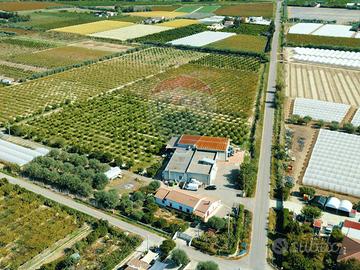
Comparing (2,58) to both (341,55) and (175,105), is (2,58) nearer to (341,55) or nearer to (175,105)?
(175,105)

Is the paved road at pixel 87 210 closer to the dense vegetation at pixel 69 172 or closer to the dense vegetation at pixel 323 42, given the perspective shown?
the dense vegetation at pixel 69 172

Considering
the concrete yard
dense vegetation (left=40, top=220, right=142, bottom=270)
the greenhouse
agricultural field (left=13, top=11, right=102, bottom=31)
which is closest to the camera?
dense vegetation (left=40, top=220, right=142, bottom=270)

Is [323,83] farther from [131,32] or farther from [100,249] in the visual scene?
[131,32]

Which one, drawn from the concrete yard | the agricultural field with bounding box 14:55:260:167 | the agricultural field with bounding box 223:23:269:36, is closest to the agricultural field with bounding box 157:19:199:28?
the agricultural field with bounding box 223:23:269:36

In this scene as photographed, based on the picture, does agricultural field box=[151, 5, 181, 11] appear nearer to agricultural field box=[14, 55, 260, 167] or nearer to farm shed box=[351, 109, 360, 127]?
agricultural field box=[14, 55, 260, 167]

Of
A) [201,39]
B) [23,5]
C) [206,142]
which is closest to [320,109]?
[206,142]

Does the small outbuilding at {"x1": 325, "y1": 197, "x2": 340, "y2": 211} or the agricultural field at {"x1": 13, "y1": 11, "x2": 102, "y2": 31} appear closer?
the small outbuilding at {"x1": 325, "y1": 197, "x2": 340, "y2": 211}

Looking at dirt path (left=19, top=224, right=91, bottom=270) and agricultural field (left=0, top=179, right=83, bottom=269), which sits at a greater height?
agricultural field (left=0, top=179, right=83, bottom=269)
